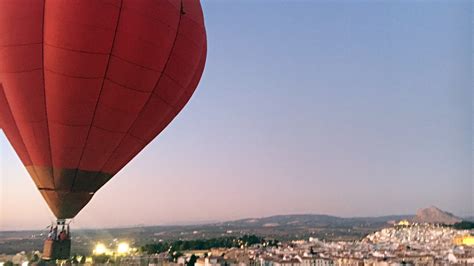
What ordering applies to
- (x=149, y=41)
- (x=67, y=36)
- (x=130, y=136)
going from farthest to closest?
(x=130, y=136) → (x=149, y=41) → (x=67, y=36)

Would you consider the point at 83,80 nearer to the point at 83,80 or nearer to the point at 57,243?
the point at 83,80

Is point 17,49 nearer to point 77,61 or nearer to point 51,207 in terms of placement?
point 77,61

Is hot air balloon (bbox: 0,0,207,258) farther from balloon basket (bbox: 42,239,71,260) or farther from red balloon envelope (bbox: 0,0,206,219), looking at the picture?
balloon basket (bbox: 42,239,71,260)

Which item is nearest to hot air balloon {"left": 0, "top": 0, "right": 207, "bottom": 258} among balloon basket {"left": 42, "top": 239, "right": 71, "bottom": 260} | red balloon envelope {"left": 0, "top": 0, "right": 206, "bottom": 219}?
red balloon envelope {"left": 0, "top": 0, "right": 206, "bottom": 219}

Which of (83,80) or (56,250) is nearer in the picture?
(83,80)

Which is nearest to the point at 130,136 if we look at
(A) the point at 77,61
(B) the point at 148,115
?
(B) the point at 148,115

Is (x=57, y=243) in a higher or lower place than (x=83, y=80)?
lower

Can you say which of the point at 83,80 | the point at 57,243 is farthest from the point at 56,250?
the point at 83,80
